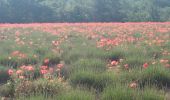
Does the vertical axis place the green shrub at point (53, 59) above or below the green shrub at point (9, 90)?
above

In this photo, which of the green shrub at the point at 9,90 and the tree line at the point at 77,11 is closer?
the green shrub at the point at 9,90

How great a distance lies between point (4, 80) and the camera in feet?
24.3

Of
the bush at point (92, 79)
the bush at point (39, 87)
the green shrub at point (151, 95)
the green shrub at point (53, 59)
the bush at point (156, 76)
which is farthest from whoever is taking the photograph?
the green shrub at point (53, 59)

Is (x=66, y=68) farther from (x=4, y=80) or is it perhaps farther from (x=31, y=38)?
(x=31, y=38)

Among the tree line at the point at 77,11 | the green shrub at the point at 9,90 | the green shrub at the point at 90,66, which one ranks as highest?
the tree line at the point at 77,11

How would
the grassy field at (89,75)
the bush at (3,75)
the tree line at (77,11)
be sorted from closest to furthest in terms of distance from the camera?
the grassy field at (89,75) < the bush at (3,75) < the tree line at (77,11)

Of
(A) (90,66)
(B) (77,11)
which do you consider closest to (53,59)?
(A) (90,66)

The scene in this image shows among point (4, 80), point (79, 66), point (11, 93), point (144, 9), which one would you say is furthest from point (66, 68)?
point (144, 9)

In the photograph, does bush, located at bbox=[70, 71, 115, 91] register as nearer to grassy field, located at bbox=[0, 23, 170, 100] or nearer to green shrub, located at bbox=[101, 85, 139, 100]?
grassy field, located at bbox=[0, 23, 170, 100]

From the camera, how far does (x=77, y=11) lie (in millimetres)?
32500

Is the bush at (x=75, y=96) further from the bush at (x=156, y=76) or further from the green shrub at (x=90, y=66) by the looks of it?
the green shrub at (x=90, y=66)

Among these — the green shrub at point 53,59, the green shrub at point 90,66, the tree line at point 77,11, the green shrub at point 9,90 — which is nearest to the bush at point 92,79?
the green shrub at point 90,66

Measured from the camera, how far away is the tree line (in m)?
30.5

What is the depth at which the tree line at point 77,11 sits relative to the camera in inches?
1201
